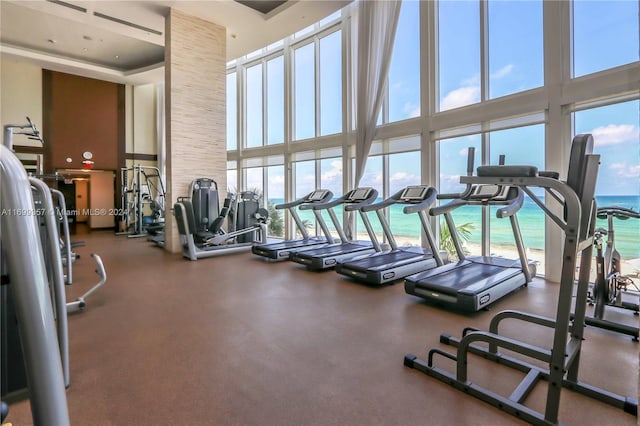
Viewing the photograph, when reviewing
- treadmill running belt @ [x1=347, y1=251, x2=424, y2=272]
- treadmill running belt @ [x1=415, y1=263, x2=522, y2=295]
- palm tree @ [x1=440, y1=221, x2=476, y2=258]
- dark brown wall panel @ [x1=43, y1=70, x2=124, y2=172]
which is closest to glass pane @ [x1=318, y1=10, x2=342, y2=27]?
palm tree @ [x1=440, y1=221, x2=476, y2=258]

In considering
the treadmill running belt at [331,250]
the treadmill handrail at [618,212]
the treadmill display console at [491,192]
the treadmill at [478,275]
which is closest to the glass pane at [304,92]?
the treadmill running belt at [331,250]

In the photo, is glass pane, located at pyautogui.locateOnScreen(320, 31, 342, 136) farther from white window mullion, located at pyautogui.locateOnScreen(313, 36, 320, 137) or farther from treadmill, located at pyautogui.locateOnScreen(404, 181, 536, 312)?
treadmill, located at pyautogui.locateOnScreen(404, 181, 536, 312)

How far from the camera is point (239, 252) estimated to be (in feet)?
21.3

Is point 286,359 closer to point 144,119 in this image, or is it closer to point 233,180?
point 233,180

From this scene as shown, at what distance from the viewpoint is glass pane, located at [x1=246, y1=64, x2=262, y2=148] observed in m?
9.45

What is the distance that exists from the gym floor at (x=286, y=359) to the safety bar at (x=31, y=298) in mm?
1286

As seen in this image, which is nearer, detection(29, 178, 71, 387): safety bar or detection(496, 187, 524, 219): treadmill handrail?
detection(29, 178, 71, 387): safety bar

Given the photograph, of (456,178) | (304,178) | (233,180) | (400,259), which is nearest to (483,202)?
(400,259)

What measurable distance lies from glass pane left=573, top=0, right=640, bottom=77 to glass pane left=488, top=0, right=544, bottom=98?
0.43 metres

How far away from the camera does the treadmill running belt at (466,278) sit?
3195 millimetres

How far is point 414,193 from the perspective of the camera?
177 inches

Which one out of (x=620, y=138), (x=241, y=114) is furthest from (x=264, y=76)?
(x=620, y=138)

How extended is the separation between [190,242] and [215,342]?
352 centimetres

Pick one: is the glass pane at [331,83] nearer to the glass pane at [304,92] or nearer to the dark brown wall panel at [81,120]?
the glass pane at [304,92]
